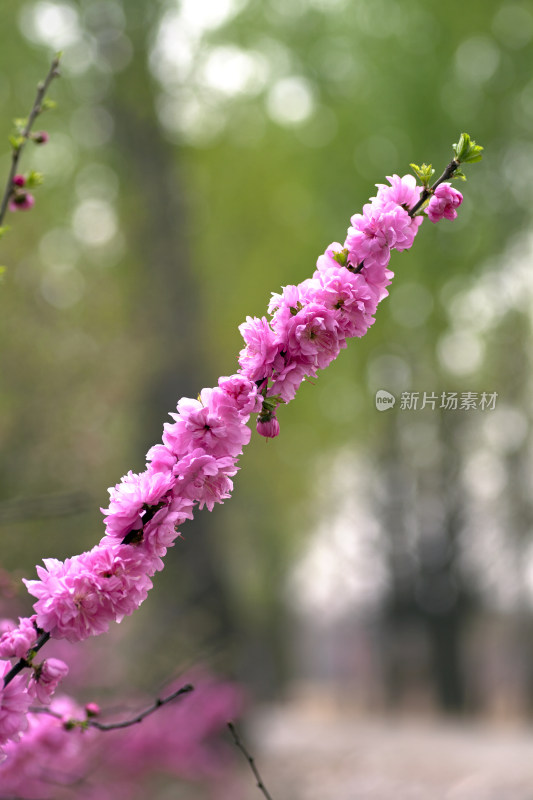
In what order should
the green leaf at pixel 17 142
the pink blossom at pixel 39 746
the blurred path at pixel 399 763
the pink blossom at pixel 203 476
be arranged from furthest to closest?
the blurred path at pixel 399 763 < the pink blossom at pixel 39 746 < the green leaf at pixel 17 142 < the pink blossom at pixel 203 476

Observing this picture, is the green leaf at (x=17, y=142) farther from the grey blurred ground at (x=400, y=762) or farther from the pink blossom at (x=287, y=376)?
the grey blurred ground at (x=400, y=762)

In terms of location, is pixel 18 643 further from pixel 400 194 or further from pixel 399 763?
pixel 399 763

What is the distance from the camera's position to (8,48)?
29.3 ft

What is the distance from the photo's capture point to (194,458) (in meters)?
1.16

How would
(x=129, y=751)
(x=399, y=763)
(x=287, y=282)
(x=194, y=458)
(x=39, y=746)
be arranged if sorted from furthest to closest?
(x=287, y=282) < (x=399, y=763) < (x=129, y=751) < (x=39, y=746) < (x=194, y=458)

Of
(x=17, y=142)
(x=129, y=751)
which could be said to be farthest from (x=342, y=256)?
(x=129, y=751)

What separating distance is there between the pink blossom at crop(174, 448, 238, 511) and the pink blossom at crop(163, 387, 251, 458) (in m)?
0.02

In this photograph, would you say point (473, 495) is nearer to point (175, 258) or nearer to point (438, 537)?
point (438, 537)

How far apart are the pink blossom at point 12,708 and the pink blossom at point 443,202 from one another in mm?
949

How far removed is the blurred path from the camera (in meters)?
5.88

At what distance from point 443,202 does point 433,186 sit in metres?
0.03

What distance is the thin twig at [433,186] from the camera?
4.07ft

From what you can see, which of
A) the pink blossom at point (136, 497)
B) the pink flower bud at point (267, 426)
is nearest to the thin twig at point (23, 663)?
the pink blossom at point (136, 497)

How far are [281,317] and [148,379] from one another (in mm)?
7180
